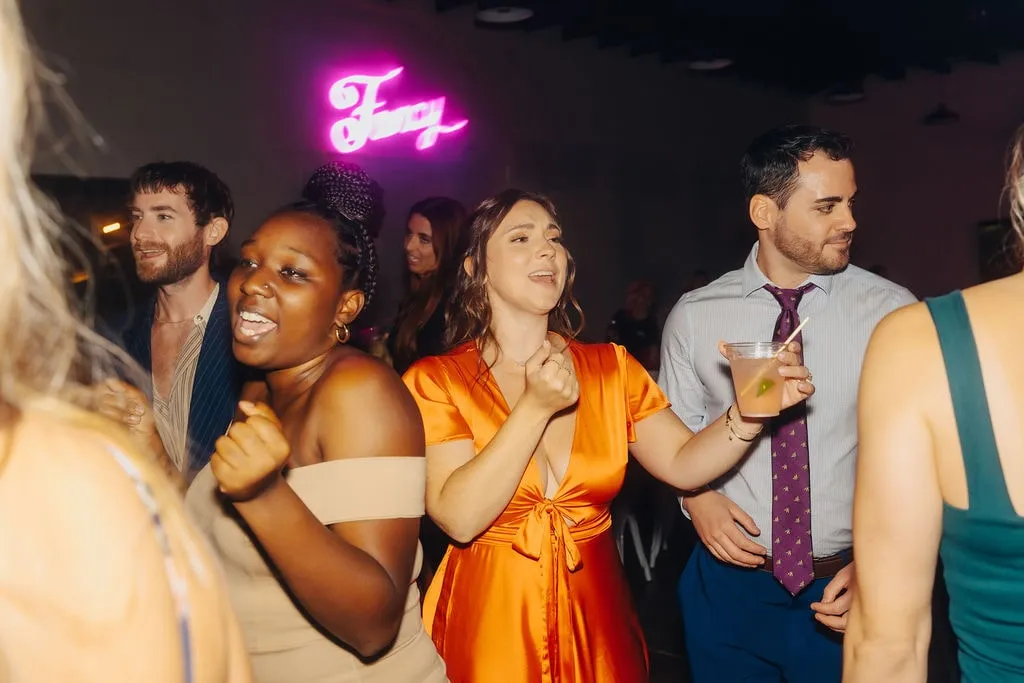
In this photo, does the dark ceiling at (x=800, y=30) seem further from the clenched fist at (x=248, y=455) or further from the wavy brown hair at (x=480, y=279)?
the clenched fist at (x=248, y=455)

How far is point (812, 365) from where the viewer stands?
8.33 feet

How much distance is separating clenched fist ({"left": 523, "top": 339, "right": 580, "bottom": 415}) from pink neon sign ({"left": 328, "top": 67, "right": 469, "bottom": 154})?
5683mm

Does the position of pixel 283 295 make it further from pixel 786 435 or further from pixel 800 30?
pixel 800 30

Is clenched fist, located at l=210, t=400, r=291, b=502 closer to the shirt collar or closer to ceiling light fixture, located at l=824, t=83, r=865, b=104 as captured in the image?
the shirt collar

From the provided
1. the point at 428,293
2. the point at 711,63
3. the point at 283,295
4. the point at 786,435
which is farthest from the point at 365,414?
the point at 711,63

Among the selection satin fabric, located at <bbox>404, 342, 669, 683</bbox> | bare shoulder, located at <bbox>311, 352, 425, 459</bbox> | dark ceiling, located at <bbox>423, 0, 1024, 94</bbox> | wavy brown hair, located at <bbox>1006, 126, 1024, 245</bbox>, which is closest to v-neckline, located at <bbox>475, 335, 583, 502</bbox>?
satin fabric, located at <bbox>404, 342, 669, 683</bbox>

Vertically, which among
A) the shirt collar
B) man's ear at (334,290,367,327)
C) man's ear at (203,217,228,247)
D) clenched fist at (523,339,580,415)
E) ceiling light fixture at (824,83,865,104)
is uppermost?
ceiling light fixture at (824,83,865,104)

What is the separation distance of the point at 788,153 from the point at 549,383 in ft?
4.14

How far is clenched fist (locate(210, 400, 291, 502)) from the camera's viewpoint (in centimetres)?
115

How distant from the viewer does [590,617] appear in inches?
80.2

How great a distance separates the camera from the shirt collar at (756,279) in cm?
259

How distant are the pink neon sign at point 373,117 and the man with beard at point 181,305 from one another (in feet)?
14.5

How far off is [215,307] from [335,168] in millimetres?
602

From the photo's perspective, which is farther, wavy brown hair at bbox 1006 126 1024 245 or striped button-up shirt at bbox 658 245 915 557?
striped button-up shirt at bbox 658 245 915 557
